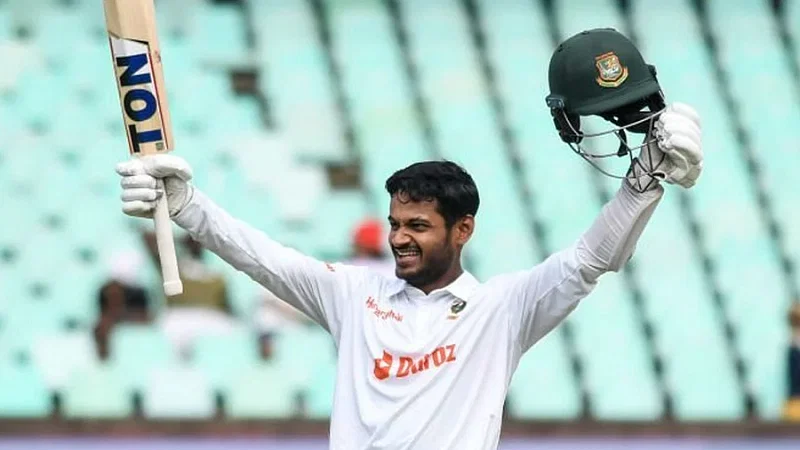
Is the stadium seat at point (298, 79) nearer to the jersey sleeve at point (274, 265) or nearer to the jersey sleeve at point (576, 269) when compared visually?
the jersey sleeve at point (274, 265)

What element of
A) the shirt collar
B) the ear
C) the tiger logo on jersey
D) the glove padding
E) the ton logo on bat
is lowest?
the tiger logo on jersey

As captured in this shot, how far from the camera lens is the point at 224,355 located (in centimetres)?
1096

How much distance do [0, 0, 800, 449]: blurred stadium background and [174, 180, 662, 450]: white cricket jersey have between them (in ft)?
13.5

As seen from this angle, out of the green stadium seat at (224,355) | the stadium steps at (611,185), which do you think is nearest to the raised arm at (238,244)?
the green stadium seat at (224,355)

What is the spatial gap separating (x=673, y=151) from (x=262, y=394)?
5612 mm

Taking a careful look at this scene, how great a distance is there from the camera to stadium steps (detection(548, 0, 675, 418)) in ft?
38.8

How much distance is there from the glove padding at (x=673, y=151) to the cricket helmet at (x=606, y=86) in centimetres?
4

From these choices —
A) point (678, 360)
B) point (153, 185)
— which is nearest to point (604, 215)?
point (153, 185)

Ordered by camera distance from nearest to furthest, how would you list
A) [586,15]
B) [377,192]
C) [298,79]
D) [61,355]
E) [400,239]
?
1. [400,239]
2. [61,355]
3. [377,192]
4. [298,79]
5. [586,15]

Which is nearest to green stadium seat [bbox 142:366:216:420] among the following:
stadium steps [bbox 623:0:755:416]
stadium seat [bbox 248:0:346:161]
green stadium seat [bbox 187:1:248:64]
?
stadium seat [bbox 248:0:346:161]

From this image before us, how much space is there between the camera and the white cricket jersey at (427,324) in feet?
18.5

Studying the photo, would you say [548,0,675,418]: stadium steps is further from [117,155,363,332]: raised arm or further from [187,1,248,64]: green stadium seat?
[117,155,363,332]: raised arm

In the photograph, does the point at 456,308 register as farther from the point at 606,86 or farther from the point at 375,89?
the point at 375,89

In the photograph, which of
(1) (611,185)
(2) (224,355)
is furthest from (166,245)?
(1) (611,185)
